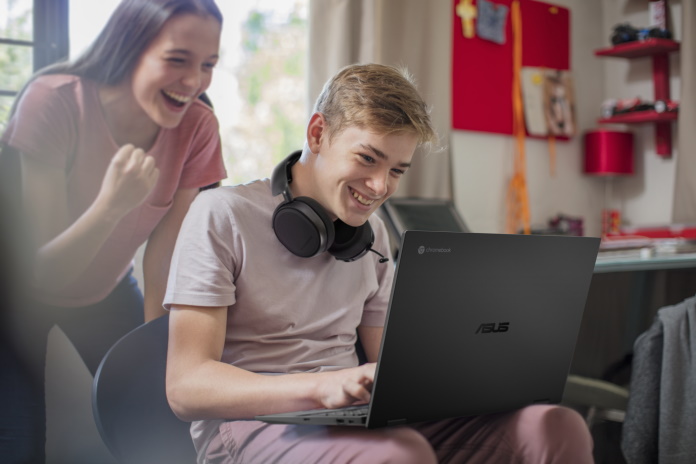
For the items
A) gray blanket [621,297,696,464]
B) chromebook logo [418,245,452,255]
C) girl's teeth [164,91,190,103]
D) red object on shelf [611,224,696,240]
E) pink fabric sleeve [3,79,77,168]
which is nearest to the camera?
chromebook logo [418,245,452,255]

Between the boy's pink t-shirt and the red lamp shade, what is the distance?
2.19 m

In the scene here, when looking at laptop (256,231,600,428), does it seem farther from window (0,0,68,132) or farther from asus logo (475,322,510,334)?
window (0,0,68,132)

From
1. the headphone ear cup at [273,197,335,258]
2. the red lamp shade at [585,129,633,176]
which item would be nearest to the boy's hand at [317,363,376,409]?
the headphone ear cup at [273,197,335,258]

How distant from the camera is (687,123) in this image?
3252mm

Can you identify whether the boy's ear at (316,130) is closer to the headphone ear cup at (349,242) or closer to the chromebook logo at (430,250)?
the headphone ear cup at (349,242)

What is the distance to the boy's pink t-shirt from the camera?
1.87 meters

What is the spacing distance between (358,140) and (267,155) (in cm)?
146

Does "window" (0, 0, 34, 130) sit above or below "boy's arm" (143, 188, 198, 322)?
above

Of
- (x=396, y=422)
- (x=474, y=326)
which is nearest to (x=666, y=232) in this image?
(x=474, y=326)

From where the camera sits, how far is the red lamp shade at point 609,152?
11.5 ft

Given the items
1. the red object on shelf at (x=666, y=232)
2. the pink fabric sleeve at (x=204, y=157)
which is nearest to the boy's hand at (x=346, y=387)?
the pink fabric sleeve at (x=204, y=157)

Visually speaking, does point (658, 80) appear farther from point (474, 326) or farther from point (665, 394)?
point (474, 326)

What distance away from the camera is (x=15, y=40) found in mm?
Answer: 1879

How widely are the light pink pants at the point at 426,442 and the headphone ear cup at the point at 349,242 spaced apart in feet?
1.04
